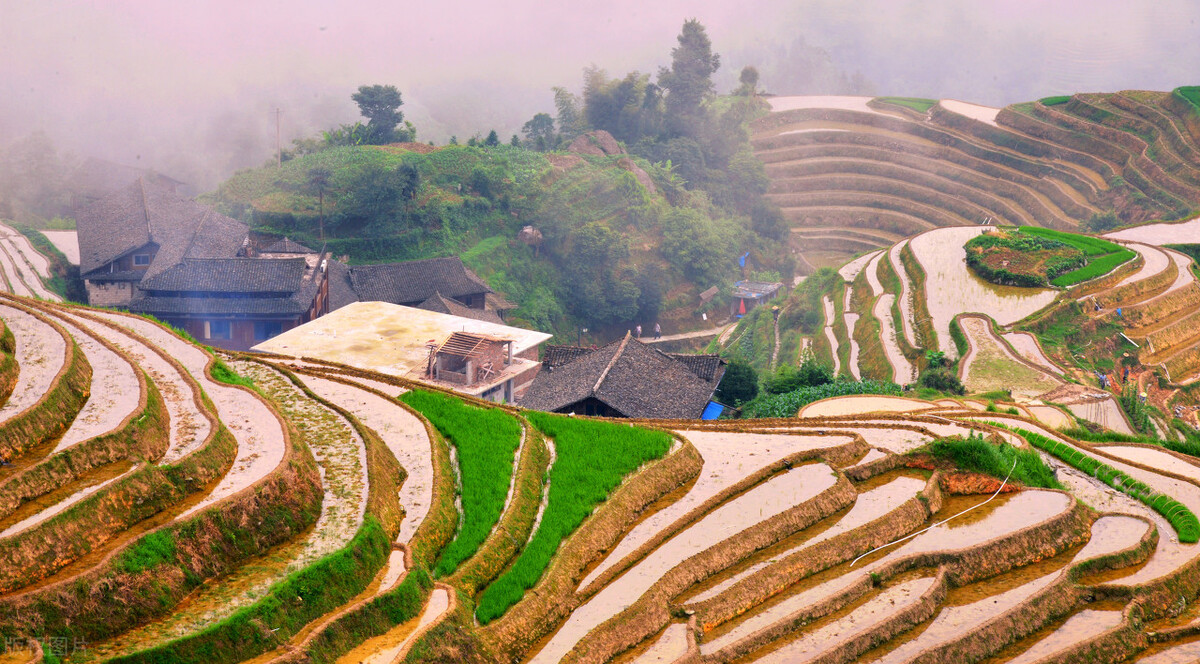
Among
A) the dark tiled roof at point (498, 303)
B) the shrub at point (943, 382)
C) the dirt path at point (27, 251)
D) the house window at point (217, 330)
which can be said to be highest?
the shrub at point (943, 382)

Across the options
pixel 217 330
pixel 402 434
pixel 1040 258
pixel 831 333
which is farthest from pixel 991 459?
pixel 217 330

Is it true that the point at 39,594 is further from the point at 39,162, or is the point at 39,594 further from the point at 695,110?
the point at 695,110

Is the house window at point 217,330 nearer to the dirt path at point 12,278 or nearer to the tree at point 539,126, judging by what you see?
the dirt path at point 12,278

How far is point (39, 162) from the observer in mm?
55375

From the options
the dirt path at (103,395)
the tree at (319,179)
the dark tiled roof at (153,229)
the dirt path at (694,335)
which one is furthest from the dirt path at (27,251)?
the dirt path at (103,395)

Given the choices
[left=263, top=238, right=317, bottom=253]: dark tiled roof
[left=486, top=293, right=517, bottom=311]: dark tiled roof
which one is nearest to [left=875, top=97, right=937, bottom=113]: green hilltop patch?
[left=486, top=293, right=517, bottom=311]: dark tiled roof

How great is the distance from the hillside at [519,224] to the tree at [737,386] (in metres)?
21.2

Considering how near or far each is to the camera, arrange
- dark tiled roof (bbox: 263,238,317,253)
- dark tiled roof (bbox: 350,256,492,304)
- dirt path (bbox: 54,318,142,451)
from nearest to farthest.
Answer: dirt path (bbox: 54,318,142,451), dark tiled roof (bbox: 350,256,492,304), dark tiled roof (bbox: 263,238,317,253)

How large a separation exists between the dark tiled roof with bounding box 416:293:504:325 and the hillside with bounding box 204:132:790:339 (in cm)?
712

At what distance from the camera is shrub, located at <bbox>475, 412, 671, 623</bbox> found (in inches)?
434

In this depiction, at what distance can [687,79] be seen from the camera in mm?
72250

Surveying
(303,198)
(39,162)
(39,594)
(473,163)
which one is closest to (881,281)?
(473,163)

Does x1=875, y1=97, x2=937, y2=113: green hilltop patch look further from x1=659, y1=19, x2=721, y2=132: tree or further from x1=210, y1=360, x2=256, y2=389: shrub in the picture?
x1=210, y1=360, x2=256, y2=389: shrub

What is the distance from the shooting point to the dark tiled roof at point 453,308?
39.2 m
